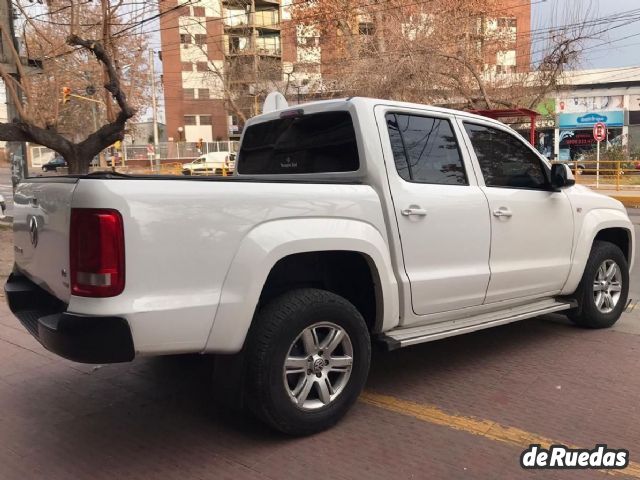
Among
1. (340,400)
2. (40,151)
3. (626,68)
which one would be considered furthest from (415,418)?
(40,151)

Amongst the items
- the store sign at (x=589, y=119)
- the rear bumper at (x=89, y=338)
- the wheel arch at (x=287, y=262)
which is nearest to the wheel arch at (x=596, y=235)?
the wheel arch at (x=287, y=262)

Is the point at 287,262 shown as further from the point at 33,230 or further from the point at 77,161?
the point at 77,161

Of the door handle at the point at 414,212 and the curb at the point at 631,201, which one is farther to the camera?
the curb at the point at 631,201

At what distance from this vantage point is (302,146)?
4406mm

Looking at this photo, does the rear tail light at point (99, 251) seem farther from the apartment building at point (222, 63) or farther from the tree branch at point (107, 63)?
the apartment building at point (222, 63)

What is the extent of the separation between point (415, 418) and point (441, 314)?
779 millimetres

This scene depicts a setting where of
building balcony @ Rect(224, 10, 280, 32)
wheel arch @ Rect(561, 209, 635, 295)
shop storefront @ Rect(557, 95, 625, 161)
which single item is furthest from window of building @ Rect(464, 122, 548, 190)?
building balcony @ Rect(224, 10, 280, 32)

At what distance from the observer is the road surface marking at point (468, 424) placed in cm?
339

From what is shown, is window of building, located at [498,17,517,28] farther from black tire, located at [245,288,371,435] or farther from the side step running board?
black tire, located at [245,288,371,435]

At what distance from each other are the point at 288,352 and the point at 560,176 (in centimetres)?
295

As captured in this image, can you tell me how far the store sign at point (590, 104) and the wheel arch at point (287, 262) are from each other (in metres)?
41.6

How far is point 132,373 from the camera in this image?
4.64 metres

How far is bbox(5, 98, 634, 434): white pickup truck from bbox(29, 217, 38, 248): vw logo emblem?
0.02 metres

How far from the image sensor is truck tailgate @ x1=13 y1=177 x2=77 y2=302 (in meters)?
3.05
